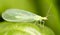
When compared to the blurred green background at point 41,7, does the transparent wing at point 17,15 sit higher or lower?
lower

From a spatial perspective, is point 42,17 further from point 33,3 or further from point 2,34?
point 2,34

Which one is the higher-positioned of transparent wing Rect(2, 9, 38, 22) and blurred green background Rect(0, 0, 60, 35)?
blurred green background Rect(0, 0, 60, 35)

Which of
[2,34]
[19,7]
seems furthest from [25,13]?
[2,34]
